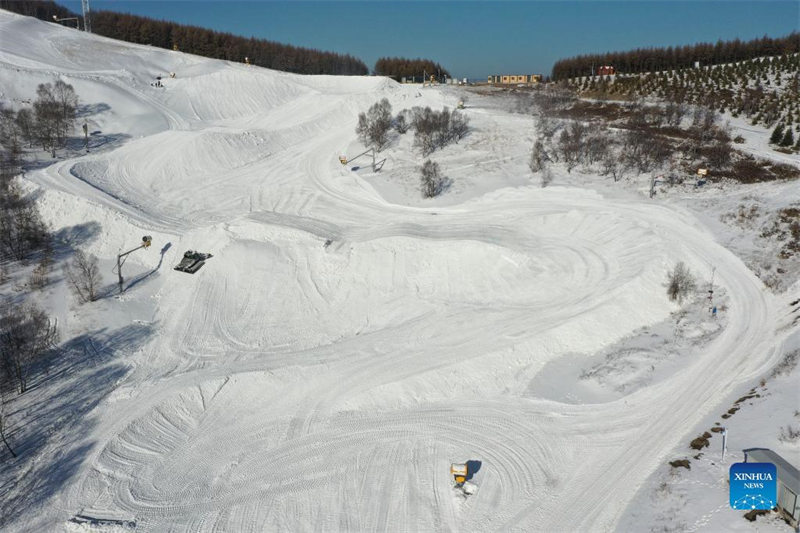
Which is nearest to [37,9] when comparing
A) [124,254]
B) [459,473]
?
[124,254]

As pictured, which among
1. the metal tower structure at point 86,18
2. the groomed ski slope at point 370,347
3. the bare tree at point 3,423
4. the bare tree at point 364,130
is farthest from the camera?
the metal tower structure at point 86,18

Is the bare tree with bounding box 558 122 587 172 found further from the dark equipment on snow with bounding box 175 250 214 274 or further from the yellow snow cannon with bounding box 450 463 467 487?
the yellow snow cannon with bounding box 450 463 467 487

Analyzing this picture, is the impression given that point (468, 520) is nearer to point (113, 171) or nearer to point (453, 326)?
point (453, 326)

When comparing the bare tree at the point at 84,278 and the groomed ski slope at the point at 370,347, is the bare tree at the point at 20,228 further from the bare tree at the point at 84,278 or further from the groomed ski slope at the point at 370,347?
the bare tree at the point at 84,278

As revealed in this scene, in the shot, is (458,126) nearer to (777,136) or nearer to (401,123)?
(401,123)

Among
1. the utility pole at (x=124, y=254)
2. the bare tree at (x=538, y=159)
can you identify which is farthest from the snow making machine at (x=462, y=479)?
the bare tree at (x=538, y=159)

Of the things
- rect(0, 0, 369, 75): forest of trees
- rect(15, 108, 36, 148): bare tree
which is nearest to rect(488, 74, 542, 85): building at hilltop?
rect(0, 0, 369, 75): forest of trees

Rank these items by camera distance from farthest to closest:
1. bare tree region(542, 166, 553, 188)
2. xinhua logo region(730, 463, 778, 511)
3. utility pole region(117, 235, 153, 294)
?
bare tree region(542, 166, 553, 188)
utility pole region(117, 235, 153, 294)
xinhua logo region(730, 463, 778, 511)
